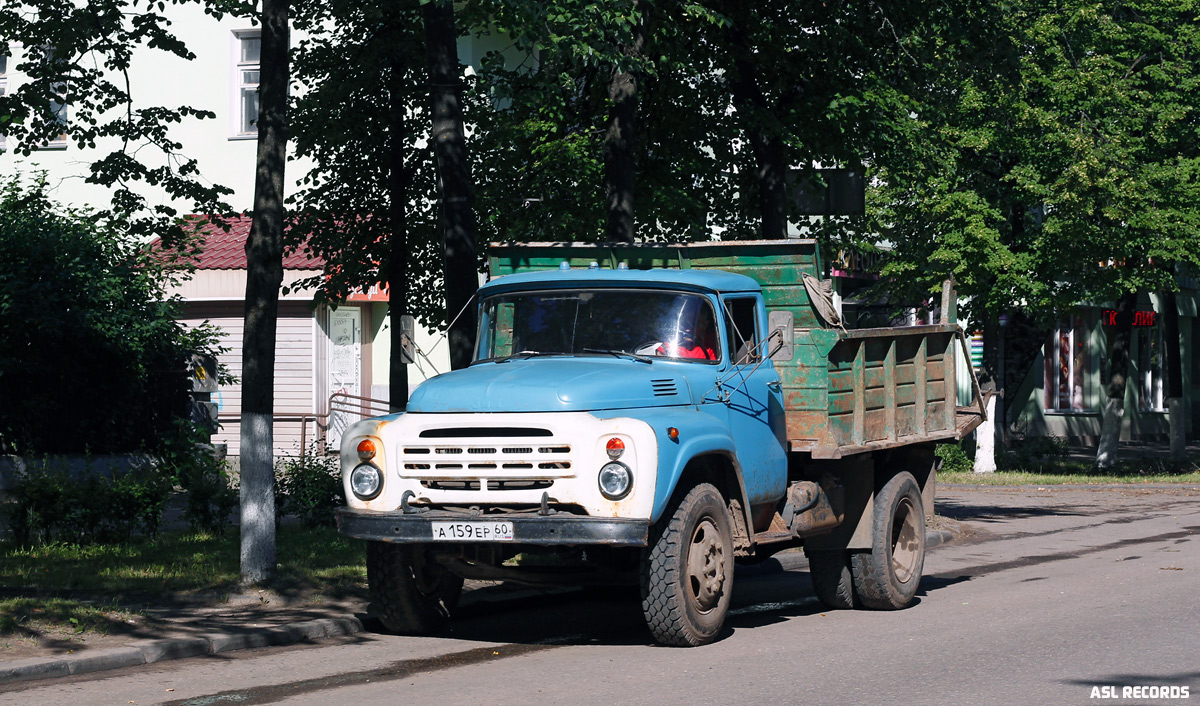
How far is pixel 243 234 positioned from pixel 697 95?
15.5m

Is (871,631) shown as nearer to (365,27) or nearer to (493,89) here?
(493,89)

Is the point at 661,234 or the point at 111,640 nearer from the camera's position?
the point at 111,640

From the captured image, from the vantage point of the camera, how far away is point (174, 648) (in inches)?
373

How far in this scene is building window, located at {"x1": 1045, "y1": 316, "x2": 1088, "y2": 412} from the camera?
44.4 meters

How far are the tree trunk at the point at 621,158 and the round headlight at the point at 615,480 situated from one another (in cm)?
660

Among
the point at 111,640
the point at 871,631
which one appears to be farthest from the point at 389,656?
the point at 871,631

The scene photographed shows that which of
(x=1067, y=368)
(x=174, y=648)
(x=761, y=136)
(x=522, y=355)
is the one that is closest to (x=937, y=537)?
(x=761, y=136)

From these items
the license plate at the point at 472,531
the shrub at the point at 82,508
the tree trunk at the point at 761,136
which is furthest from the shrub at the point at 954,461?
the license plate at the point at 472,531

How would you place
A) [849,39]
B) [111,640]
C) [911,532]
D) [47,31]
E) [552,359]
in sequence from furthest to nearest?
[849,39]
[47,31]
[911,532]
[552,359]
[111,640]

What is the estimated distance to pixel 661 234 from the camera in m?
19.5

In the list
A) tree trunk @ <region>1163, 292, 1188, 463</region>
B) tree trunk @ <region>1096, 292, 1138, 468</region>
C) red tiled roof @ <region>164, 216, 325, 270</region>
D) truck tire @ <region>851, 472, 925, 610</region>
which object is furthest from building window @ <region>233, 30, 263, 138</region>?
truck tire @ <region>851, 472, 925, 610</region>

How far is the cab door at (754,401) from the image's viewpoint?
1041 centimetres

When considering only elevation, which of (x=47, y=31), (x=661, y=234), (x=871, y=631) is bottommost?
(x=871, y=631)

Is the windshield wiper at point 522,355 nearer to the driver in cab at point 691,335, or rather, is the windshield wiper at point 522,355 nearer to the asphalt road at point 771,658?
the driver in cab at point 691,335
